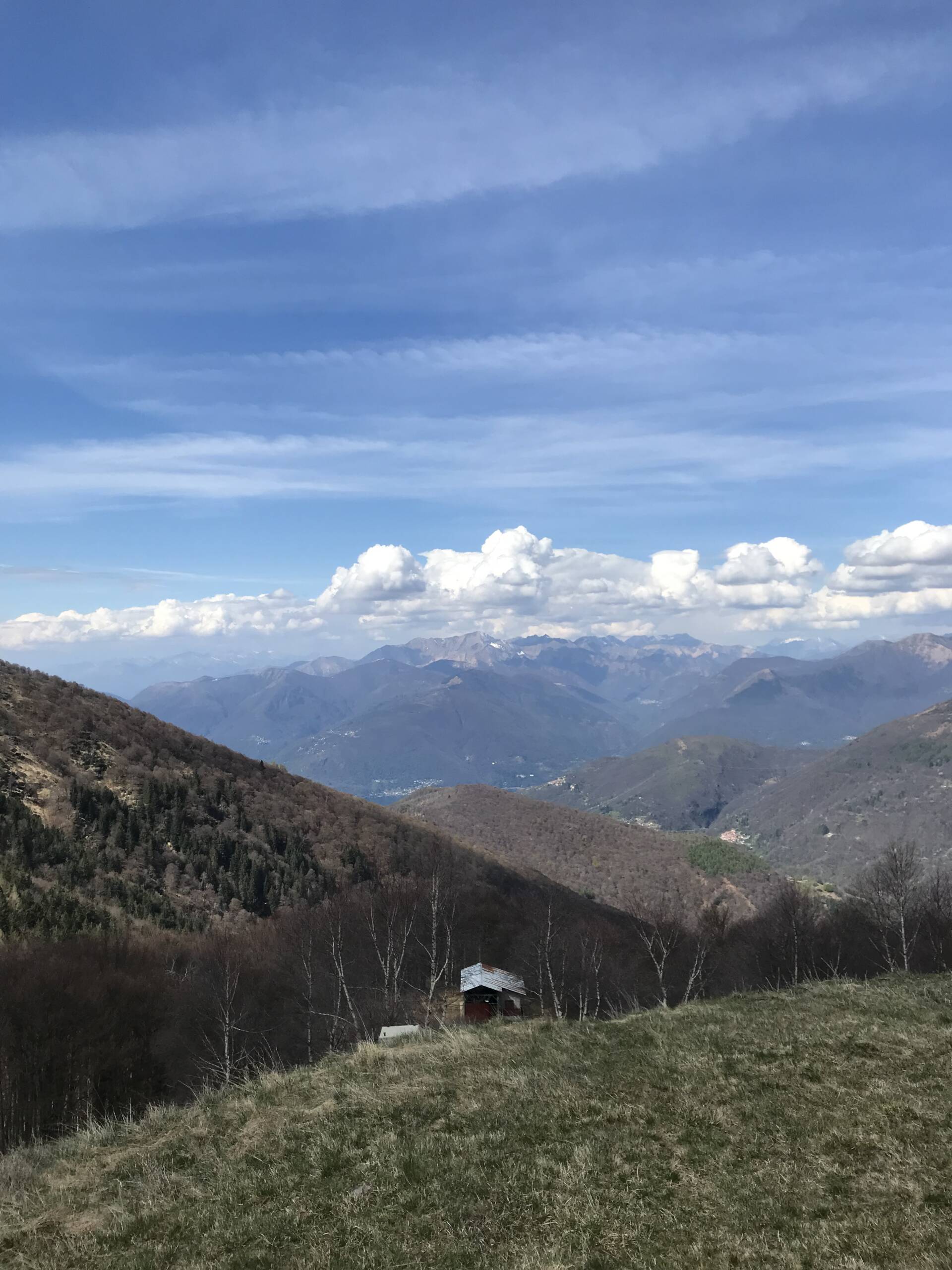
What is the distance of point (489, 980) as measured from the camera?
47.2 m

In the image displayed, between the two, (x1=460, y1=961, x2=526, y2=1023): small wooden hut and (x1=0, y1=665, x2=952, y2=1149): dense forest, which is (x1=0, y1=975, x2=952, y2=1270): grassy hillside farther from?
(x1=460, y1=961, x2=526, y2=1023): small wooden hut

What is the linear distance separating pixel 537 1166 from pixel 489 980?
38.2 metres

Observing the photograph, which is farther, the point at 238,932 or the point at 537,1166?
the point at 238,932

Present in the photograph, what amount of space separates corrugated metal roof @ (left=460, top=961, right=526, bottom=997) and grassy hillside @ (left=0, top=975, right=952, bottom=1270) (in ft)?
104

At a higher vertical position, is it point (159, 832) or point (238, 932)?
point (159, 832)

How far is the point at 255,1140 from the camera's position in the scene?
44.5ft

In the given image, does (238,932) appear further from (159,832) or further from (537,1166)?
(537,1166)

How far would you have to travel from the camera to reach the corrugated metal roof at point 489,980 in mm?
46844

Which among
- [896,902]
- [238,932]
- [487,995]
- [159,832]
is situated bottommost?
[238,932]

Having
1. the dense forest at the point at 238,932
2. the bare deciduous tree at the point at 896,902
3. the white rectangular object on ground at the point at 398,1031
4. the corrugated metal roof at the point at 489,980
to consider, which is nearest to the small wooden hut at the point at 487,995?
the corrugated metal roof at the point at 489,980

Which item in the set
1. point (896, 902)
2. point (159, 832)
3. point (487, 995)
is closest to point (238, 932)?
point (159, 832)

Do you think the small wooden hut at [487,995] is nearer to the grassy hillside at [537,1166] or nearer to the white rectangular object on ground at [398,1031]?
the white rectangular object on ground at [398,1031]

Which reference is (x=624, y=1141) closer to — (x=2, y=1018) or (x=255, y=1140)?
(x=255, y=1140)

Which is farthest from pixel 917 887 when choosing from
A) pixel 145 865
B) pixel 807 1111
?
pixel 145 865
